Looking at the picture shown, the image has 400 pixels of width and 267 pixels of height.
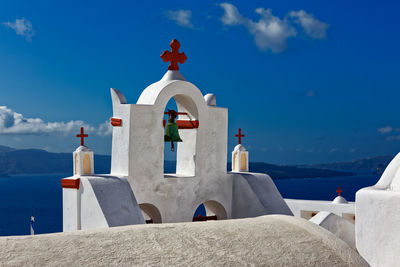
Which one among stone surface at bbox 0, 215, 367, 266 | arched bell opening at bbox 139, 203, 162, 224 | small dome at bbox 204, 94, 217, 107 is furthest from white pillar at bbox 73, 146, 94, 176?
stone surface at bbox 0, 215, 367, 266

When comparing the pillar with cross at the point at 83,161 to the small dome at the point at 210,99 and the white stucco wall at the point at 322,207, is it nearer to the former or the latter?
the small dome at the point at 210,99

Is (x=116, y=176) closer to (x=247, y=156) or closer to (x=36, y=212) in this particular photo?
(x=247, y=156)

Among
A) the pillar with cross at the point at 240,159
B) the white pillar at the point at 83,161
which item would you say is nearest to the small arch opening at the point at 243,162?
the pillar with cross at the point at 240,159

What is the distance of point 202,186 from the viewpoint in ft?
36.1

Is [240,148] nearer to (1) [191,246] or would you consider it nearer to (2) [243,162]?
(2) [243,162]

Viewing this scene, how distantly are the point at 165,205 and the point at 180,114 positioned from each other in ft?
6.81

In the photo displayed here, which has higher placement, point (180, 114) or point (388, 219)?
point (180, 114)

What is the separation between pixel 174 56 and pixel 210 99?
136cm

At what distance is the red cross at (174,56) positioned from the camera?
429 inches

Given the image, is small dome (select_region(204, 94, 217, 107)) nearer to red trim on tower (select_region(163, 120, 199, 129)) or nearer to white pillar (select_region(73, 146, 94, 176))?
red trim on tower (select_region(163, 120, 199, 129))

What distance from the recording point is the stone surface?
152 inches

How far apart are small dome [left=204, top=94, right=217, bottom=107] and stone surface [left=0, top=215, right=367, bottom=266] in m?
6.25

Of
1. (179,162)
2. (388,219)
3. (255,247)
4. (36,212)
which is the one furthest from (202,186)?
(36,212)

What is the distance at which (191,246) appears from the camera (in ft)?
14.5
